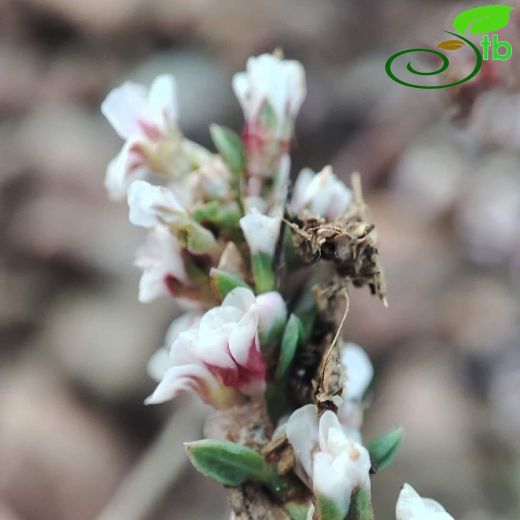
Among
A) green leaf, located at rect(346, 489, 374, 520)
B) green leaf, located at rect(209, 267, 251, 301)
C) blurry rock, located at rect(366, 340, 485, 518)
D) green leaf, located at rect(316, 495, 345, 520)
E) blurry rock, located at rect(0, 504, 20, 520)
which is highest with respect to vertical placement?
blurry rock, located at rect(366, 340, 485, 518)

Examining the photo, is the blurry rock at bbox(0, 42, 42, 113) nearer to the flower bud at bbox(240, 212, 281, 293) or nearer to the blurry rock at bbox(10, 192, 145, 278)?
the blurry rock at bbox(10, 192, 145, 278)

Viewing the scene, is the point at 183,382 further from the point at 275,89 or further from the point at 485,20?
the point at 485,20

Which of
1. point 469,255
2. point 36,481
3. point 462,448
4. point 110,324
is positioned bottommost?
point 36,481

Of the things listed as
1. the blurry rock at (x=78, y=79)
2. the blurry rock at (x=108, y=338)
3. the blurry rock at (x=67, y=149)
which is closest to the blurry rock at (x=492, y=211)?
the blurry rock at (x=108, y=338)

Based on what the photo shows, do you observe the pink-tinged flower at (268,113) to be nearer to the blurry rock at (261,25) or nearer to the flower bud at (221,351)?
the flower bud at (221,351)

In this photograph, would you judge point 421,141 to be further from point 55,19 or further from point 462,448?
point 55,19

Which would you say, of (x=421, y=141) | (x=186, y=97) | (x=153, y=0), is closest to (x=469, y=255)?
(x=421, y=141)

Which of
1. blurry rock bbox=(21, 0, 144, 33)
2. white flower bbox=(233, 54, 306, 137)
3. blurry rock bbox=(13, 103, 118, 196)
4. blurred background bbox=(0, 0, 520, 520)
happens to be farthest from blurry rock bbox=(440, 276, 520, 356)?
white flower bbox=(233, 54, 306, 137)
